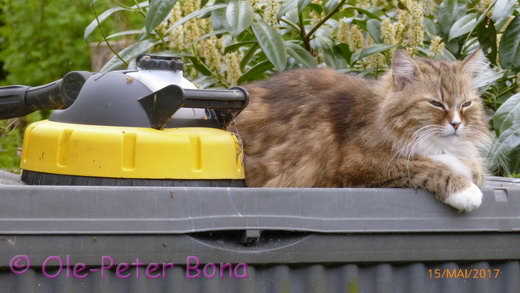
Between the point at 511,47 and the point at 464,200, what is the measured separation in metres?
1.26

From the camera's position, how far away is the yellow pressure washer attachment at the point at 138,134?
162 cm

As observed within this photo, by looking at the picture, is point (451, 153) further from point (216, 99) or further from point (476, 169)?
point (216, 99)

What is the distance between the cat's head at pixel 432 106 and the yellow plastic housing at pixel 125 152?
64cm

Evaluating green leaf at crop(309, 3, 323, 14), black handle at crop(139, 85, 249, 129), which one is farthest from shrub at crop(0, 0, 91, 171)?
black handle at crop(139, 85, 249, 129)

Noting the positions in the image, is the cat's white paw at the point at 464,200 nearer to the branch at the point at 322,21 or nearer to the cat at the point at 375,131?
the cat at the point at 375,131

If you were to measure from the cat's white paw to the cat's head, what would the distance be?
0.41 meters

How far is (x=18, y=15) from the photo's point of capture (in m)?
5.94

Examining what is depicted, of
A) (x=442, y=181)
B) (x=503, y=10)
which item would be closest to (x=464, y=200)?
(x=442, y=181)

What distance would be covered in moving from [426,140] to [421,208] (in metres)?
0.47

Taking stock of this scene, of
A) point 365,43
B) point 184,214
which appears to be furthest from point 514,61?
point 184,214

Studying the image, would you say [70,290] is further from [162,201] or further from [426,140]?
[426,140]

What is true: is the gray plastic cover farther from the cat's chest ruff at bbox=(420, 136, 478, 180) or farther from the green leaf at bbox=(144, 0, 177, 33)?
the green leaf at bbox=(144, 0, 177, 33)

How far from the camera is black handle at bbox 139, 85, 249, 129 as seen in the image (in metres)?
1.61

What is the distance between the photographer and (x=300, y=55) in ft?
9.86
